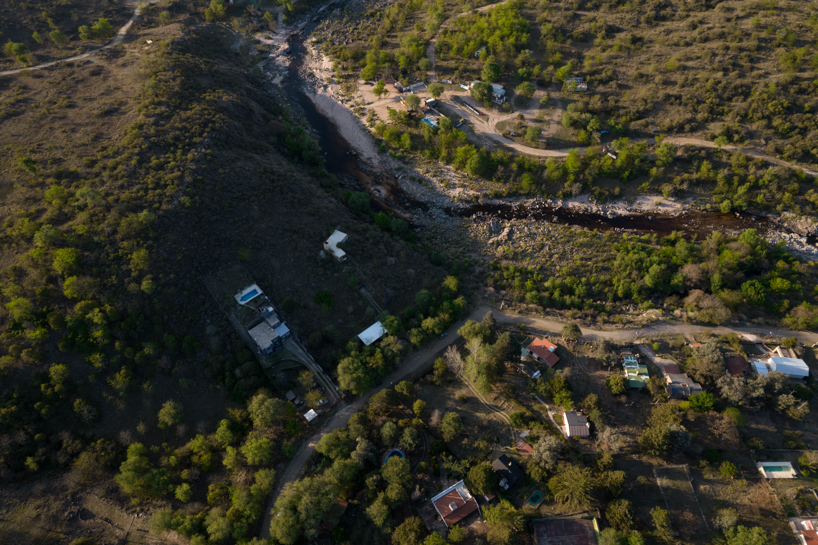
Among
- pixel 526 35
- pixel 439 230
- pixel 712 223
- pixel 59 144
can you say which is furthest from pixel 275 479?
pixel 526 35

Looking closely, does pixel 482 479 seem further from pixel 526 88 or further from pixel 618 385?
pixel 526 88

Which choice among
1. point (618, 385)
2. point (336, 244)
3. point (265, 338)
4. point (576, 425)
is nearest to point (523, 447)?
point (576, 425)

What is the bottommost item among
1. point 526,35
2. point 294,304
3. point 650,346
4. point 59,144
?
point 650,346

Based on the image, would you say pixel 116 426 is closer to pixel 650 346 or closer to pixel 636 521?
pixel 636 521

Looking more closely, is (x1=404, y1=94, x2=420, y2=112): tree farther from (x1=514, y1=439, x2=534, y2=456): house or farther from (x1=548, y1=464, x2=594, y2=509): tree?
(x1=548, y1=464, x2=594, y2=509): tree

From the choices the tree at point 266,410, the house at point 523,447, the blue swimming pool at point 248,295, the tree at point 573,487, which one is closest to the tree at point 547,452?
the tree at point 573,487
